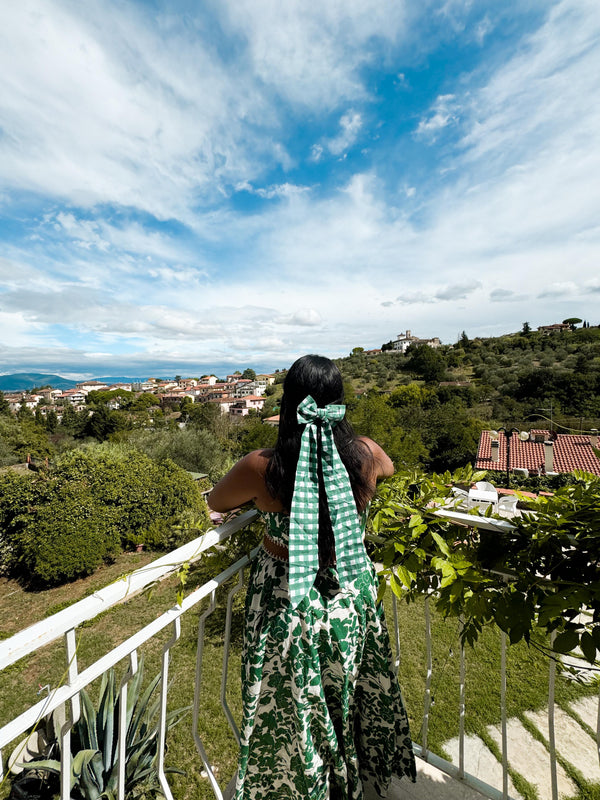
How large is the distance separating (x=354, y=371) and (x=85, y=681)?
52026mm

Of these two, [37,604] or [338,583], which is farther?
[37,604]

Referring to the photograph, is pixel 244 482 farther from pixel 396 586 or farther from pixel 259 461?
pixel 396 586

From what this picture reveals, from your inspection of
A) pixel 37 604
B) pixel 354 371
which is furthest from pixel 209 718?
pixel 354 371

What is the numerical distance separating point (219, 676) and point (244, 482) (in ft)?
16.7

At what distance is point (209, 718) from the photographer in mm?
3961

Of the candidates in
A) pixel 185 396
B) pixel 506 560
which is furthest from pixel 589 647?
pixel 185 396

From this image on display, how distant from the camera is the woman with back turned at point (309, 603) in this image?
1150mm

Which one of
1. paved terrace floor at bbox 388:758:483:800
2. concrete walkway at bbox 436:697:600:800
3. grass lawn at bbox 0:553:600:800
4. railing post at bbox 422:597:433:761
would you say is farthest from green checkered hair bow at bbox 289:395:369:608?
concrete walkway at bbox 436:697:600:800

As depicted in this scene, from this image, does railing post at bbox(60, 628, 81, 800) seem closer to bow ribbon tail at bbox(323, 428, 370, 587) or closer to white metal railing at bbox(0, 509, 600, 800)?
white metal railing at bbox(0, 509, 600, 800)

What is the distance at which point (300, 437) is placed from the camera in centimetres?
119

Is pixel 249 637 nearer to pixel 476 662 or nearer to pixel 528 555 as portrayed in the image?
pixel 528 555

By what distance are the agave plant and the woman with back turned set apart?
3.00 ft

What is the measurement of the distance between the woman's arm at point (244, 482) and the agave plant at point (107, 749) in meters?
1.30

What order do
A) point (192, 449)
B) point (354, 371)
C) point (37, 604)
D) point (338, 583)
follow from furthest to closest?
point (354, 371)
point (192, 449)
point (37, 604)
point (338, 583)
